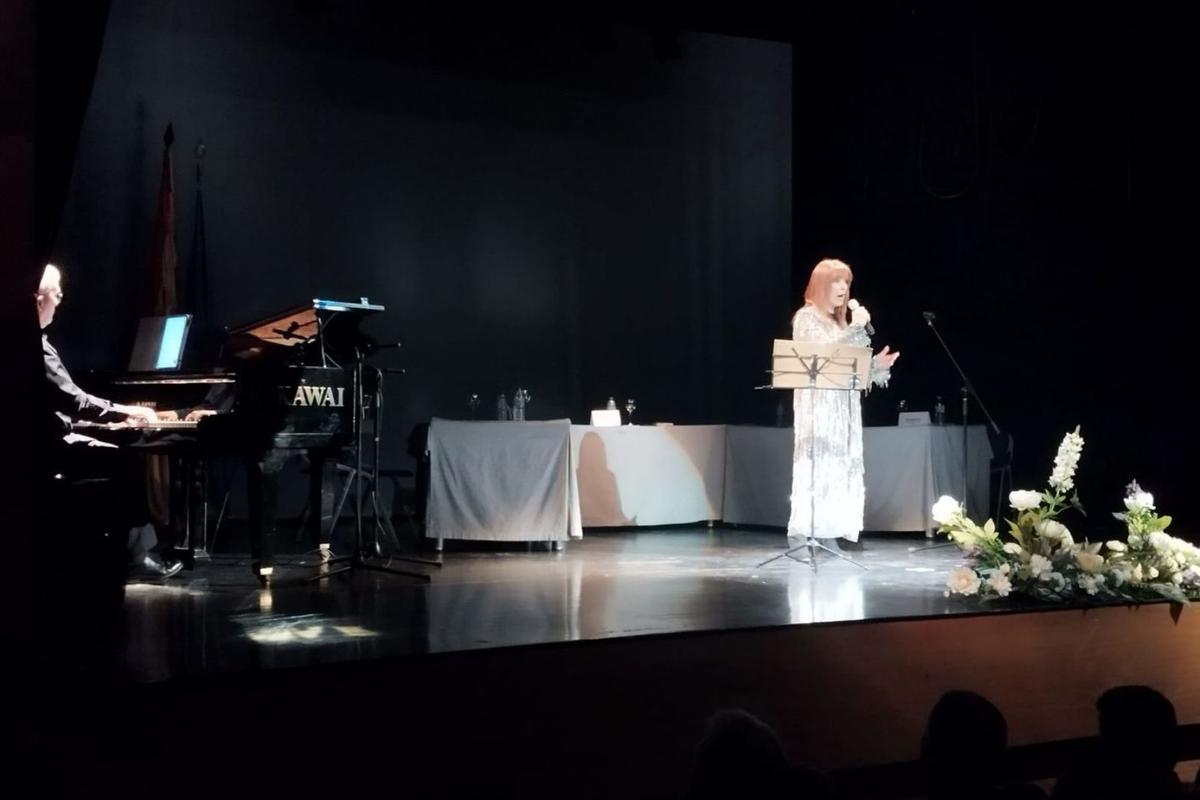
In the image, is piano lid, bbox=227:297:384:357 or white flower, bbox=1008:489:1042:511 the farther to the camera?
piano lid, bbox=227:297:384:357

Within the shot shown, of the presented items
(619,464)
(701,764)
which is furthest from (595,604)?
(619,464)

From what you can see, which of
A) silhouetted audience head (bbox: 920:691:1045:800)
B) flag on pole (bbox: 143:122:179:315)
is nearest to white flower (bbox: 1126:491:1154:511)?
silhouetted audience head (bbox: 920:691:1045:800)

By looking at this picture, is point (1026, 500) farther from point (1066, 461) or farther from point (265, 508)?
point (265, 508)

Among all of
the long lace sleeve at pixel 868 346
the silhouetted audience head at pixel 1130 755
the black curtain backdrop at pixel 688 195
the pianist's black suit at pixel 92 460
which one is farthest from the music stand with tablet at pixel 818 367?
the silhouetted audience head at pixel 1130 755

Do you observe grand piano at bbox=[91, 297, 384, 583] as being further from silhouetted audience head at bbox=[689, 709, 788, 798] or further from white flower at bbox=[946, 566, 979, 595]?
silhouetted audience head at bbox=[689, 709, 788, 798]

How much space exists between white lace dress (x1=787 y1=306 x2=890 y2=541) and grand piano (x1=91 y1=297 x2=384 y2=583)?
2.56 metres

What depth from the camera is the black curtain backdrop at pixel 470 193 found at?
27.6 ft

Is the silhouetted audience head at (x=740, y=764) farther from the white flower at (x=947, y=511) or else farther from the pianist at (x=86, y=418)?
the pianist at (x=86, y=418)

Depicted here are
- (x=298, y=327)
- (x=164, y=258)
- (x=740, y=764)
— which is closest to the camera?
(x=740, y=764)

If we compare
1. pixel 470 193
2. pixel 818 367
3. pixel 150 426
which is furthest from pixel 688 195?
pixel 150 426

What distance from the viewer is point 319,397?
5.54 metres

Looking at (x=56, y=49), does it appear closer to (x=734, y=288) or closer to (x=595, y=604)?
(x=595, y=604)

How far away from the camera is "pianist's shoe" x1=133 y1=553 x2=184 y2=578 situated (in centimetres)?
597

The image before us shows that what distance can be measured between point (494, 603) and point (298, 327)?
1.94 meters
